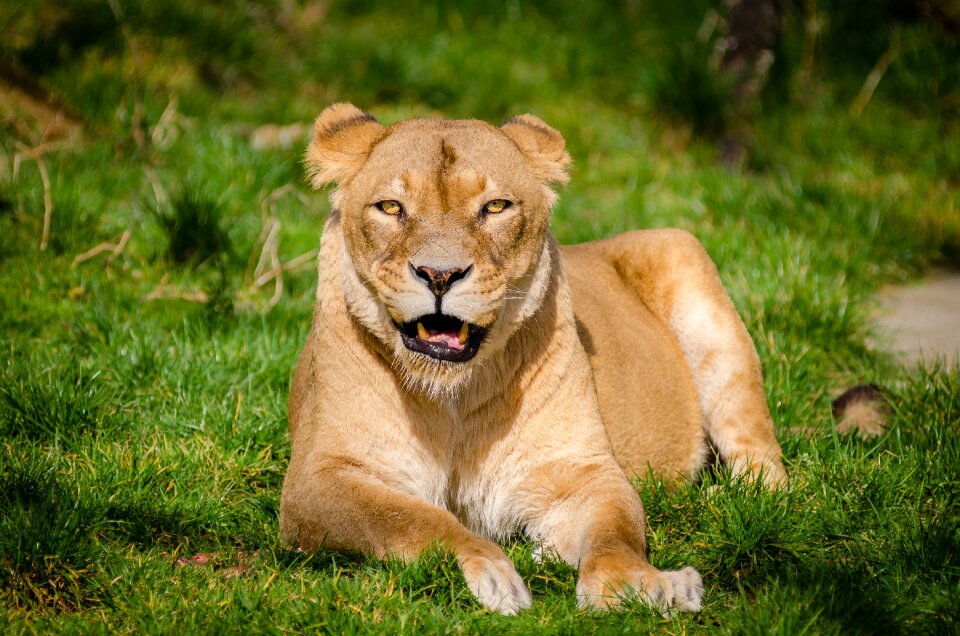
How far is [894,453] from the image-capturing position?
4289 millimetres

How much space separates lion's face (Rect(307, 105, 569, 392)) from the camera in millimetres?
3348

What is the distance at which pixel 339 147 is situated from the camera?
12.6 feet

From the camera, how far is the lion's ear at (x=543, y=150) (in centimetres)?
384

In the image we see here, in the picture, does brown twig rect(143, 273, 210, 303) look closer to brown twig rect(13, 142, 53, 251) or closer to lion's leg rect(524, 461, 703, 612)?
brown twig rect(13, 142, 53, 251)

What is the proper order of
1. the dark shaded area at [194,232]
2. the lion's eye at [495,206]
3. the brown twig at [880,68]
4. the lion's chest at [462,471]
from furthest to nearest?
the brown twig at [880,68]
the dark shaded area at [194,232]
the lion's chest at [462,471]
the lion's eye at [495,206]

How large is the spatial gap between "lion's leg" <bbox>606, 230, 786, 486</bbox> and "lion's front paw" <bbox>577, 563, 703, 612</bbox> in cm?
131

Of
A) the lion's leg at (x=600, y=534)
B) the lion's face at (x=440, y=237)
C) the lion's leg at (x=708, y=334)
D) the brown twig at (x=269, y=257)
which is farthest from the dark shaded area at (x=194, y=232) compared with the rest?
the lion's leg at (x=600, y=534)

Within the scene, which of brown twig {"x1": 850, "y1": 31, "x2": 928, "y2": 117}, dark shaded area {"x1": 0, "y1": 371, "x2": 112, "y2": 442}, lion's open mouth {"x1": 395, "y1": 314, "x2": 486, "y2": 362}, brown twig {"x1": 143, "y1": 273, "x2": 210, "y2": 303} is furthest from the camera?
brown twig {"x1": 850, "y1": 31, "x2": 928, "y2": 117}

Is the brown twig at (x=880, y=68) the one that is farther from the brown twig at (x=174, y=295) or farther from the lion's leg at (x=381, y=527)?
the lion's leg at (x=381, y=527)

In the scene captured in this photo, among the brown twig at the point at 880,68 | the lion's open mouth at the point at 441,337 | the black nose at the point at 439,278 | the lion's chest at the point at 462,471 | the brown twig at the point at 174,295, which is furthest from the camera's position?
the brown twig at the point at 880,68

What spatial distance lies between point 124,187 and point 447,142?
3.79 m

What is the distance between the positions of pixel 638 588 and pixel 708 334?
1.94 meters

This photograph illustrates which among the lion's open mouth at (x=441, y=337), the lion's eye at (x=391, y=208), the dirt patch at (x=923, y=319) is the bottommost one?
the dirt patch at (x=923, y=319)

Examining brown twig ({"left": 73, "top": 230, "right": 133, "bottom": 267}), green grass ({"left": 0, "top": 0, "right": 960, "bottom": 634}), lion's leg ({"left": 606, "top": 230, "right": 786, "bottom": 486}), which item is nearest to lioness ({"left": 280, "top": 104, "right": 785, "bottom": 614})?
green grass ({"left": 0, "top": 0, "right": 960, "bottom": 634})
